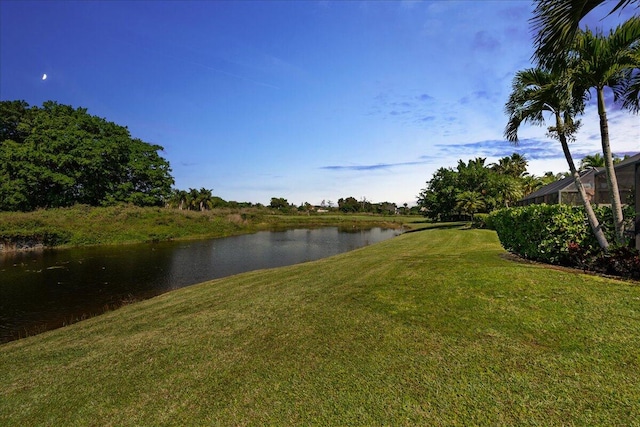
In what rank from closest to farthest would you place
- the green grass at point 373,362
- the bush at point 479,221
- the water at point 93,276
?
the green grass at point 373,362 < the water at point 93,276 < the bush at point 479,221

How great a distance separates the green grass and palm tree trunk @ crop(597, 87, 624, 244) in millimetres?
1939

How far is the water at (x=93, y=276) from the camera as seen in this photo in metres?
12.6

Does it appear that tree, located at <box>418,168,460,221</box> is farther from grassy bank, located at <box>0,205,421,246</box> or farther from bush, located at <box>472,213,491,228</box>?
grassy bank, located at <box>0,205,421,246</box>

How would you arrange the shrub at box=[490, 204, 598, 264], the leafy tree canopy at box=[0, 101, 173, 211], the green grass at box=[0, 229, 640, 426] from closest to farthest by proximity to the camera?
the green grass at box=[0, 229, 640, 426] → the shrub at box=[490, 204, 598, 264] → the leafy tree canopy at box=[0, 101, 173, 211]

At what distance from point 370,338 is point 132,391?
13.2ft

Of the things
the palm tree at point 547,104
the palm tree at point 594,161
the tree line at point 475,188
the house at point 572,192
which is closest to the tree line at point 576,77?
the palm tree at point 547,104

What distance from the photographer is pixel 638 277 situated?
6.88m

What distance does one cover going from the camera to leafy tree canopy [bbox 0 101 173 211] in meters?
39.6

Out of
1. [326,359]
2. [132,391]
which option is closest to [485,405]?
[326,359]

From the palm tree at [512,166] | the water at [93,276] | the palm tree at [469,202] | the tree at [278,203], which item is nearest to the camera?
the water at [93,276]

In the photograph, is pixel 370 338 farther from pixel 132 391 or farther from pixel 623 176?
pixel 623 176

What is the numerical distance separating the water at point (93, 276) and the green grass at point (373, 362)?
5.73 meters

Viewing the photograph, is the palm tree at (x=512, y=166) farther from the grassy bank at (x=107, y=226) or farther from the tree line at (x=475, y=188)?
the grassy bank at (x=107, y=226)

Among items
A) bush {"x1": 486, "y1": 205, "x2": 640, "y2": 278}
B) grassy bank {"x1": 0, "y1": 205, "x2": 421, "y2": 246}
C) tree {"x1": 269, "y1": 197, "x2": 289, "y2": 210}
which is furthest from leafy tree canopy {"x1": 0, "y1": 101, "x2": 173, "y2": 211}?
tree {"x1": 269, "y1": 197, "x2": 289, "y2": 210}
